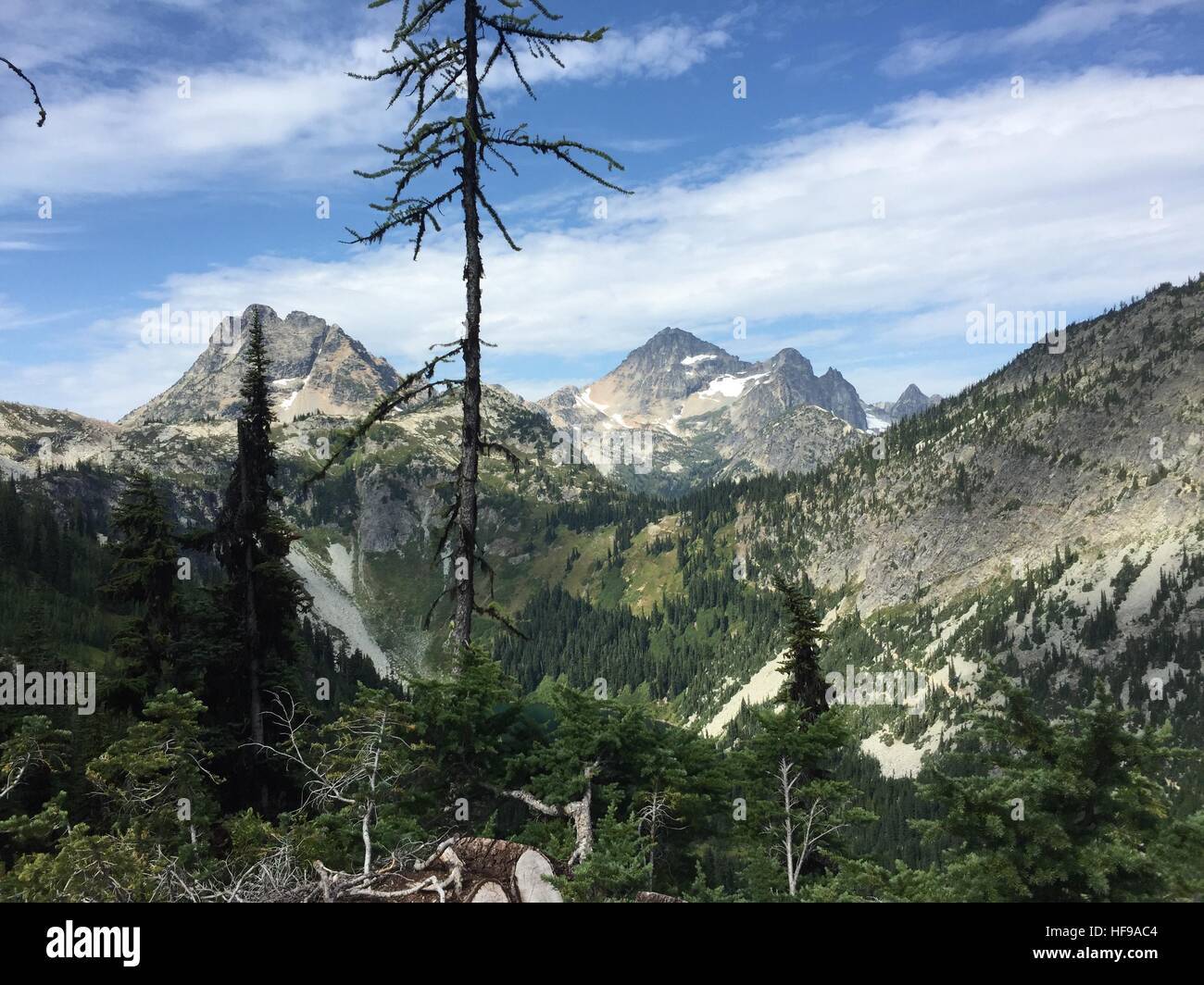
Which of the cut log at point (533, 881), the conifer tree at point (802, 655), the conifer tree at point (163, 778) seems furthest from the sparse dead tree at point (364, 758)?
the conifer tree at point (802, 655)

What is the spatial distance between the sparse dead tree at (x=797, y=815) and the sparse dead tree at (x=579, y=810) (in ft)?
19.4

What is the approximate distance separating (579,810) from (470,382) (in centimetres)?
1036

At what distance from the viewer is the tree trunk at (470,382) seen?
18.0 meters

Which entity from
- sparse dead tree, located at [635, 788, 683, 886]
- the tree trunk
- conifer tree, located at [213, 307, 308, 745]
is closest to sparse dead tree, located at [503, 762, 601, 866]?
sparse dead tree, located at [635, 788, 683, 886]

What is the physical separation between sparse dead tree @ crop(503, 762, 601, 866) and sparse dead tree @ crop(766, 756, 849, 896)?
233 inches

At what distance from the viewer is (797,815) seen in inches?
702

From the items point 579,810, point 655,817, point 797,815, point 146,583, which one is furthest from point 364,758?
point 146,583

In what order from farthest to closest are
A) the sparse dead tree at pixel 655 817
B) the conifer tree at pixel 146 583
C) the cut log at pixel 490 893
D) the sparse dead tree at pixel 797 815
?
the conifer tree at pixel 146 583, the sparse dead tree at pixel 797 815, the sparse dead tree at pixel 655 817, the cut log at pixel 490 893

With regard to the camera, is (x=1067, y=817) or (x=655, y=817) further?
(x=655, y=817)

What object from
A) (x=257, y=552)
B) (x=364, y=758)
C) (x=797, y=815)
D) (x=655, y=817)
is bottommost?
(x=797, y=815)

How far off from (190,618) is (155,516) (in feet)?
17.1

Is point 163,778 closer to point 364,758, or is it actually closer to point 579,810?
point 364,758

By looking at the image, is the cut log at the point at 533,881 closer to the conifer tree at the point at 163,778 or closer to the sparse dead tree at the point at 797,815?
the sparse dead tree at the point at 797,815

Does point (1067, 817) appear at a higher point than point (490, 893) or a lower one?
higher
